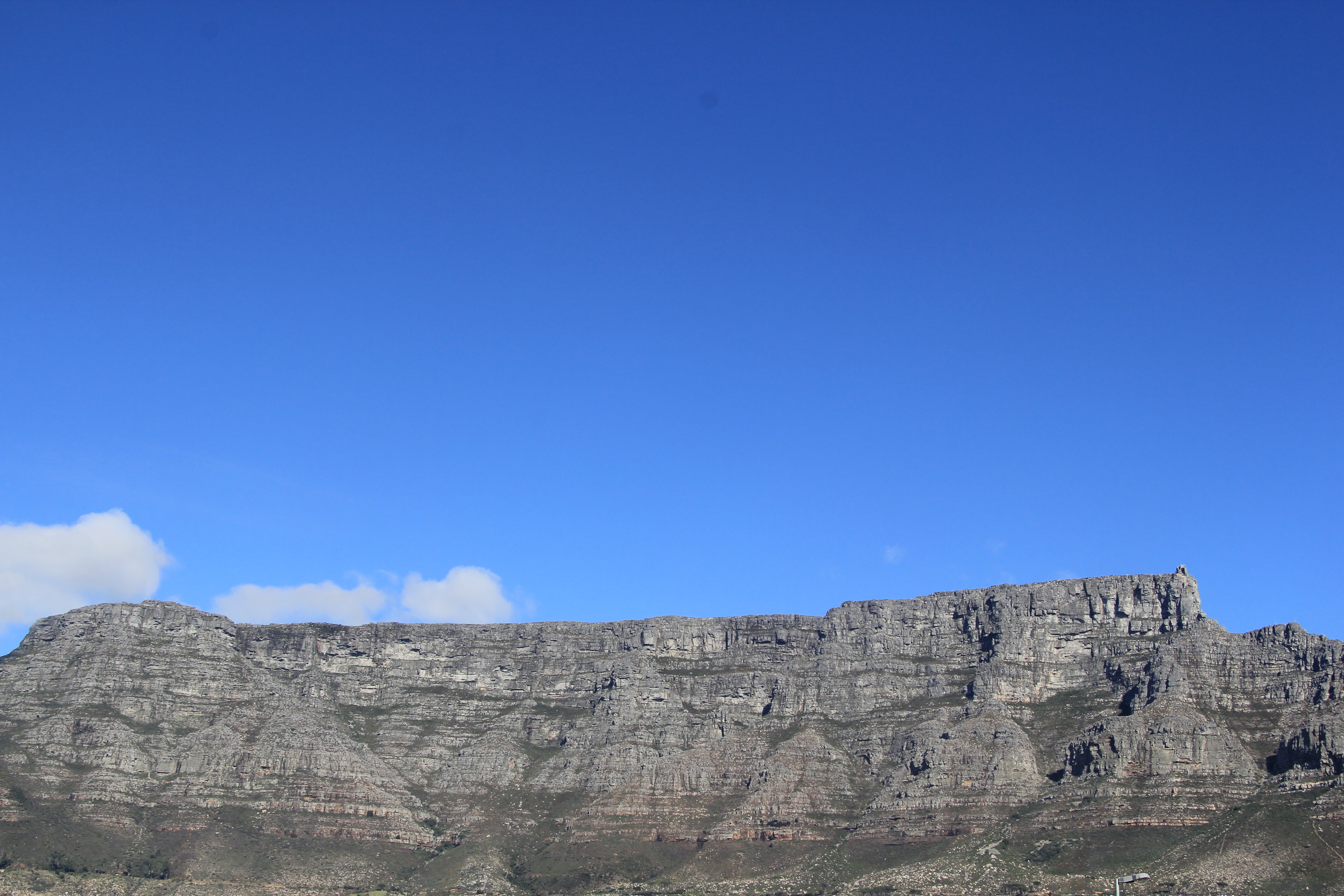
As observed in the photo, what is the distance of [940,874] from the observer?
626 ft

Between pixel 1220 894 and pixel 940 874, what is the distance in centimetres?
3486

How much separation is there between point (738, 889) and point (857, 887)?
16.0m

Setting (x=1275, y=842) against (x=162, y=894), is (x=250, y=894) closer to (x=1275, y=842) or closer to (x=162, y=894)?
(x=162, y=894)

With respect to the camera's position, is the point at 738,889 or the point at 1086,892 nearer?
the point at 1086,892

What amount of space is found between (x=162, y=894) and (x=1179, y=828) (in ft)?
428

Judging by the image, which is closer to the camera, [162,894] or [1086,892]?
[1086,892]

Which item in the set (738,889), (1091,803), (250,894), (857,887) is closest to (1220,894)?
(1091,803)

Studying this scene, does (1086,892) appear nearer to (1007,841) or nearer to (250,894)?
(1007,841)

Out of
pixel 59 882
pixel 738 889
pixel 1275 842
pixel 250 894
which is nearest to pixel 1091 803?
pixel 1275 842

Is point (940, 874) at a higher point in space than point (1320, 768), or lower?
lower

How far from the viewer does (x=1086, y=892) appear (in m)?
178

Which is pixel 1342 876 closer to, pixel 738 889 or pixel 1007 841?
pixel 1007 841

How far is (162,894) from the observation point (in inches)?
7810

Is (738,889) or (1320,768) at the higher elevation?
(1320,768)
